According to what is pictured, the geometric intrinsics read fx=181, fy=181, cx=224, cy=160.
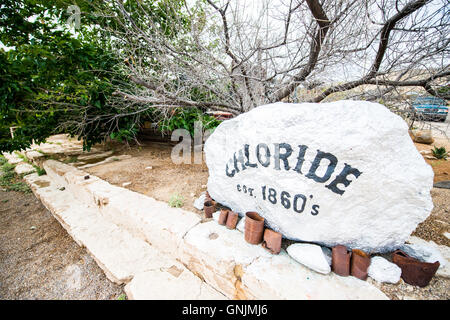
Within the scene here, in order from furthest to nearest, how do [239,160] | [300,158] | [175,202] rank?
[175,202] < [239,160] < [300,158]

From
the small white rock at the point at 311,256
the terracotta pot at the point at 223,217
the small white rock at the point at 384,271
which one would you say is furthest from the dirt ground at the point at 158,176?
the small white rock at the point at 384,271

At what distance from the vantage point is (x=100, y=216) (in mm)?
2574

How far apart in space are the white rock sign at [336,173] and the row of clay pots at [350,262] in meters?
0.10

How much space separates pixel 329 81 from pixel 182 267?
2814mm

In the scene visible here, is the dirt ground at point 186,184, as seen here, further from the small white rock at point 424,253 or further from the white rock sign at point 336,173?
the white rock sign at point 336,173

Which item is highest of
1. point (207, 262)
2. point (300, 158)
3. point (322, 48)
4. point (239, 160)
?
point (322, 48)

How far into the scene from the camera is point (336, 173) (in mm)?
1266

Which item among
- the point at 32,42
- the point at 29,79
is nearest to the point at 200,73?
the point at 32,42

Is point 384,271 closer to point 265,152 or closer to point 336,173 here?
point 336,173

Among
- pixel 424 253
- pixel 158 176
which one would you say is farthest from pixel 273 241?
pixel 158 176

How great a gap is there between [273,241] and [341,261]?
46cm

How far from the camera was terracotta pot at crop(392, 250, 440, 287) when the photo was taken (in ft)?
3.58

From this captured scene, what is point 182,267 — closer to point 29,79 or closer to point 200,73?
point 200,73
